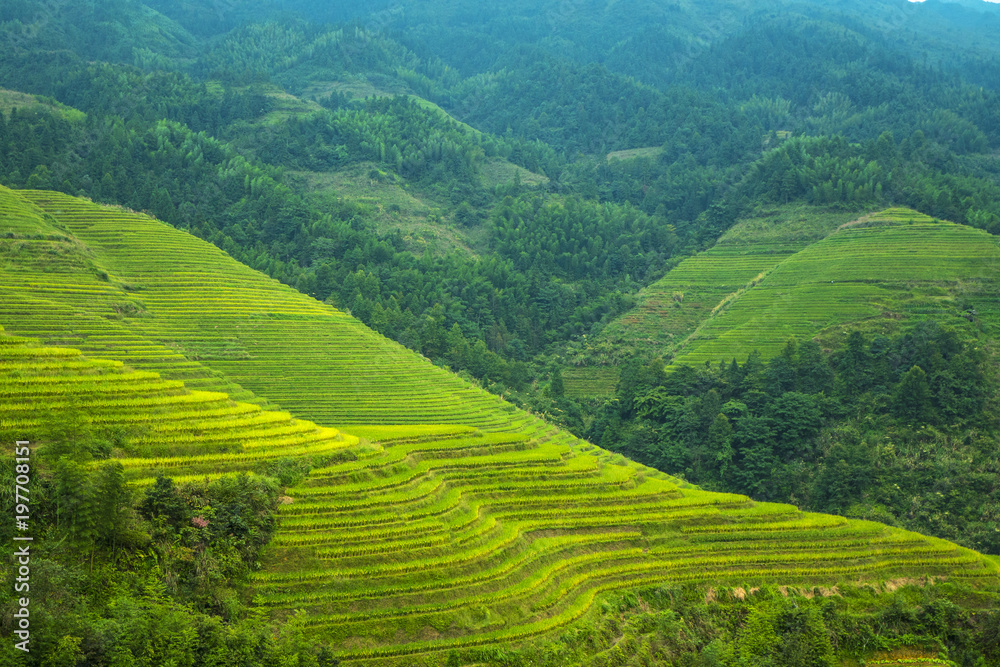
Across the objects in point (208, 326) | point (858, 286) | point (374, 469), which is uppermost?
point (858, 286)

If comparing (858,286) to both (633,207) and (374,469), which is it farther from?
(374,469)

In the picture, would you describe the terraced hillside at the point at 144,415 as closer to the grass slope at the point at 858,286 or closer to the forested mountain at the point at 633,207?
the forested mountain at the point at 633,207

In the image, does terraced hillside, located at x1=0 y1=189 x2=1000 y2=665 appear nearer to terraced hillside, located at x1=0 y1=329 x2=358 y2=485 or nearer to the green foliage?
terraced hillside, located at x1=0 y1=329 x2=358 y2=485

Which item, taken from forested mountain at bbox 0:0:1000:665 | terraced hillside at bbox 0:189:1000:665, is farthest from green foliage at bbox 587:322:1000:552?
terraced hillside at bbox 0:189:1000:665

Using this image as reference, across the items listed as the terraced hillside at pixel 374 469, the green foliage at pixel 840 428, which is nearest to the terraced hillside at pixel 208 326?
the terraced hillside at pixel 374 469

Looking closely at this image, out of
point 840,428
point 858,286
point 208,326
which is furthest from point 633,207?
point 208,326
